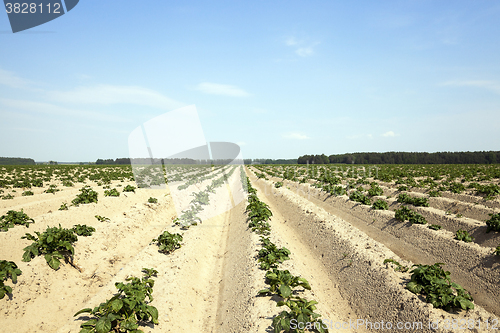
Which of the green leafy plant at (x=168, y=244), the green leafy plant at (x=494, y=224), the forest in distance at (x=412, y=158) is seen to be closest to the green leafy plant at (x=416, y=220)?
the green leafy plant at (x=494, y=224)

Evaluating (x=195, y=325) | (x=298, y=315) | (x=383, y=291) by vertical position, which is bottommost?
(x=195, y=325)

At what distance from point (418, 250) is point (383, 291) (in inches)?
190

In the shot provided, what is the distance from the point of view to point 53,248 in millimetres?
8273

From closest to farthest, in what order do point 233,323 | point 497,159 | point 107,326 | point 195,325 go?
point 107,326, point 233,323, point 195,325, point 497,159

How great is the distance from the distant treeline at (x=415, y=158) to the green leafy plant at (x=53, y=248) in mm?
125324

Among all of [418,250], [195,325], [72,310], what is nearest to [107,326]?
[195,325]

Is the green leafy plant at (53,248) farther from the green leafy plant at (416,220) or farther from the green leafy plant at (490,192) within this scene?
the green leafy plant at (490,192)

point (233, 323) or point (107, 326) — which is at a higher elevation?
point (107, 326)

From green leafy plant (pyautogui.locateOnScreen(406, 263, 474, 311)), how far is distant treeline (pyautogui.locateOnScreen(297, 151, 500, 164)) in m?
119

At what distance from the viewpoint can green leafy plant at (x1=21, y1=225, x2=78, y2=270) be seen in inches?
309

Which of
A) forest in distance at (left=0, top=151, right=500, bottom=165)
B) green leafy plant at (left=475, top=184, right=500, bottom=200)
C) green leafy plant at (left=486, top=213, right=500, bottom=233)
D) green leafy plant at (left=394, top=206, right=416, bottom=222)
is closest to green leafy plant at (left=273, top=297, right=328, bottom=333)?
green leafy plant at (left=394, top=206, right=416, bottom=222)

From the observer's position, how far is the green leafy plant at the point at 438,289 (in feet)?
19.0

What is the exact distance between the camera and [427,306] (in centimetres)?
595

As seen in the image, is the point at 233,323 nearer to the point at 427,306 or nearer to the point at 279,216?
the point at 427,306
